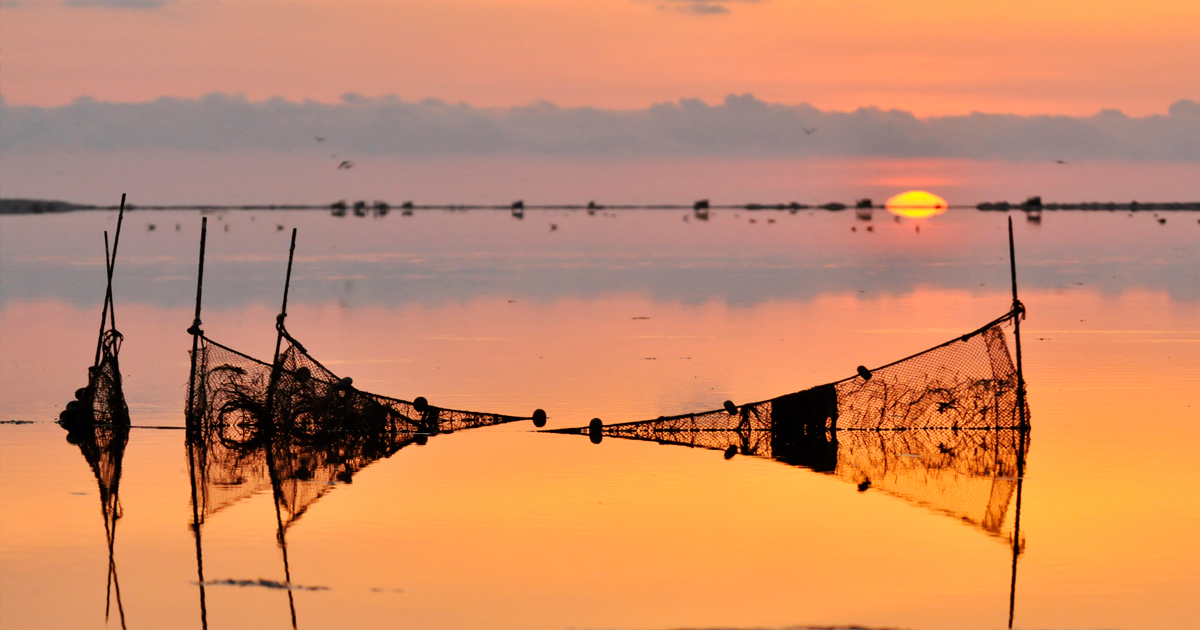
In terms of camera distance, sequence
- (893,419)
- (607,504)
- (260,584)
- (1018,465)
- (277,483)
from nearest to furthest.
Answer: (260,584) → (607,504) → (277,483) → (1018,465) → (893,419)

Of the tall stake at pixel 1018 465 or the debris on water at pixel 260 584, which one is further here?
the debris on water at pixel 260 584

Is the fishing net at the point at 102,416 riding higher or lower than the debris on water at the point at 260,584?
higher

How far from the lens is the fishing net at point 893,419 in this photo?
19.3 m

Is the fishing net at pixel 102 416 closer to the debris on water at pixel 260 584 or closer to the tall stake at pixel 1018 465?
the debris on water at pixel 260 584

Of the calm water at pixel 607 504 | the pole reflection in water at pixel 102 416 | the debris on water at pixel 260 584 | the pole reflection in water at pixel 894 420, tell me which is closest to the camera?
the calm water at pixel 607 504

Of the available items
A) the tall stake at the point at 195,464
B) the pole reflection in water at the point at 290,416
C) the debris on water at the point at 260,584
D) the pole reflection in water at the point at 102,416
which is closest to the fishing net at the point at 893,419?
the pole reflection in water at the point at 290,416

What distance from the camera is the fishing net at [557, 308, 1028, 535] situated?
19328 millimetres

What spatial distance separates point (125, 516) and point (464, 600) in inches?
202

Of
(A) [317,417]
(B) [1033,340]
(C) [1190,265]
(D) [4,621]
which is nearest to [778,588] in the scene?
(D) [4,621]

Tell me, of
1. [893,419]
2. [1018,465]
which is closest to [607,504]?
[1018,465]

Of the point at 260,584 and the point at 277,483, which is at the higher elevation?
the point at 277,483

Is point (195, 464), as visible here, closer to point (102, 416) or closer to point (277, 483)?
point (277, 483)

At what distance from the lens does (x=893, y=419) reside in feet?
67.8

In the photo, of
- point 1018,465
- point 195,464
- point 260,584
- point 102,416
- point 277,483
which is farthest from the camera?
point 102,416
